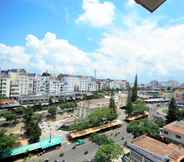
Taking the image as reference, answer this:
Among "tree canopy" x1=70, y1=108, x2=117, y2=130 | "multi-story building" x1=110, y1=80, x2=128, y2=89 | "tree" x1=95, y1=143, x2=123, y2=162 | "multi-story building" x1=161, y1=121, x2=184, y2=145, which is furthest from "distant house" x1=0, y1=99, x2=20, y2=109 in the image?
"multi-story building" x1=110, y1=80, x2=128, y2=89

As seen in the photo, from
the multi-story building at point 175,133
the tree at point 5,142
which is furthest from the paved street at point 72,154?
the multi-story building at point 175,133

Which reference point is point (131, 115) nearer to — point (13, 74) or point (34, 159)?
point (34, 159)

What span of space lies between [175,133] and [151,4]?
90.8ft

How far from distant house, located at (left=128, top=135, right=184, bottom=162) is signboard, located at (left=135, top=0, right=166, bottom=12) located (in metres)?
18.8

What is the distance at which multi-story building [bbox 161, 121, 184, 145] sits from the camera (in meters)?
25.9

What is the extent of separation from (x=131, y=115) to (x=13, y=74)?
125ft

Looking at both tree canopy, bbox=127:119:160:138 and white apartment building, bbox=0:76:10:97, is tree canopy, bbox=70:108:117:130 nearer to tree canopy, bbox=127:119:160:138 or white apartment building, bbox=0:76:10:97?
tree canopy, bbox=127:119:160:138

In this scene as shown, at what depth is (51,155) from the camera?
28594 millimetres

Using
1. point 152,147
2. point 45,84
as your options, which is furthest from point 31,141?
point 45,84

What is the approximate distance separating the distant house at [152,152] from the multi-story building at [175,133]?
17.9 feet

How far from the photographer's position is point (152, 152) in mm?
19438

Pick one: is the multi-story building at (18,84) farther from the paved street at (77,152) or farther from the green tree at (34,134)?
the paved street at (77,152)

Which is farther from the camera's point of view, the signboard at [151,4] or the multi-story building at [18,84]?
the multi-story building at [18,84]

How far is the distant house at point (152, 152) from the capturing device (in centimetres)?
1875
